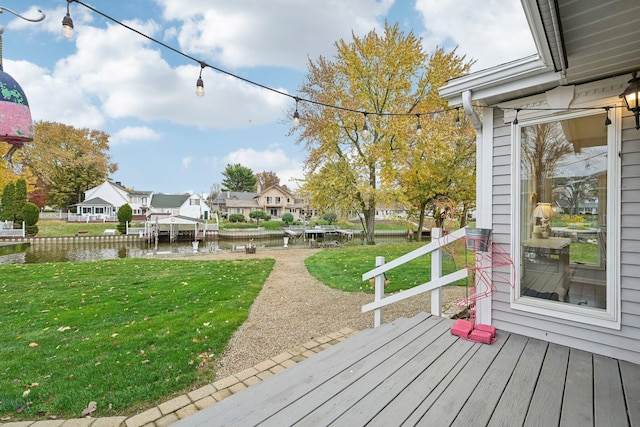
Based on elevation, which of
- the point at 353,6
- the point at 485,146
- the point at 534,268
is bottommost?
the point at 534,268

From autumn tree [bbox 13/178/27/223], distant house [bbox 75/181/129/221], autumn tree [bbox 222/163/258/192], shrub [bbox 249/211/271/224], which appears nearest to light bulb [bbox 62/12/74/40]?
autumn tree [bbox 13/178/27/223]

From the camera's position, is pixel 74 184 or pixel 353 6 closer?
pixel 353 6

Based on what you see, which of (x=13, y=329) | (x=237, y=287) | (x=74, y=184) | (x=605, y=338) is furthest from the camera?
(x=74, y=184)

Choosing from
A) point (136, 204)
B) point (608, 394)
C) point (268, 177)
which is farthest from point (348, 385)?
point (268, 177)

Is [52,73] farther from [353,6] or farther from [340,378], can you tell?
[340,378]

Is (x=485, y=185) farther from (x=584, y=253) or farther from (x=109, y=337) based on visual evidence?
(x=109, y=337)

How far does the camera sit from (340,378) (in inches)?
80.7

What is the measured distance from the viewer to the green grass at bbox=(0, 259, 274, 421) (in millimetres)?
2430

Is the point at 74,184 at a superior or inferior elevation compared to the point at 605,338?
superior

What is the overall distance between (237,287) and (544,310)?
18.5ft

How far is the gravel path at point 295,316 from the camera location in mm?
3410

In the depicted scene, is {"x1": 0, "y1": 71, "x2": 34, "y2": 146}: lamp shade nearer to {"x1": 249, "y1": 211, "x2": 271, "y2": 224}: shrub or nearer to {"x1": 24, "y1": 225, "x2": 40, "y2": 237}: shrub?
{"x1": 24, "y1": 225, "x2": 40, "y2": 237}: shrub

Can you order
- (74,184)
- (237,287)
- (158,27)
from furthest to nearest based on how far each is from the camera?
(74,184)
(158,27)
(237,287)

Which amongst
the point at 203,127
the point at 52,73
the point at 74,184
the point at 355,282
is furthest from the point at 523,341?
the point at 74,184
